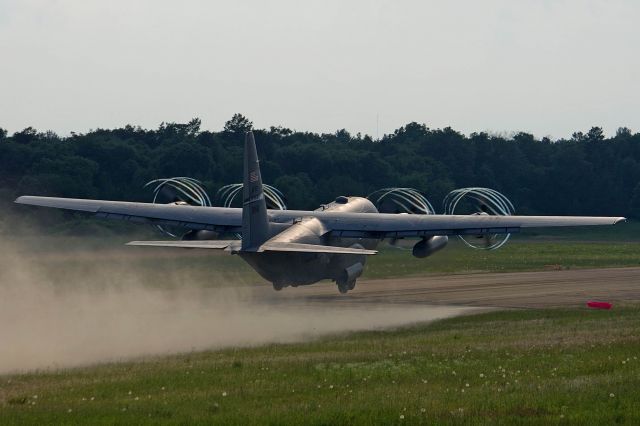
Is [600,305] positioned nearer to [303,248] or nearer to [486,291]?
[486,291]

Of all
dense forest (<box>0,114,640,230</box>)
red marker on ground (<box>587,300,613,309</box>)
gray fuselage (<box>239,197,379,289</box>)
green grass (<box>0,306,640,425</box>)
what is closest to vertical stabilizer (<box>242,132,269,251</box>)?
gray fuselage (<box>239,197,379,289</box>)

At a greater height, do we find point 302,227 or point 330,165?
point 330,165

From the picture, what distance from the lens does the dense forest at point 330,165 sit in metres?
101

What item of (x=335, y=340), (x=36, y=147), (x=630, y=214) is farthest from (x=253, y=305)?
(x=630, y=214)

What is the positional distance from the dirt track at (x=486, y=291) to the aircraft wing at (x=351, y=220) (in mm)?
3666

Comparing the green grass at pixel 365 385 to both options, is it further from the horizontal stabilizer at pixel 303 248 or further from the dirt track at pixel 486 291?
the dirt track at pixel 486 291

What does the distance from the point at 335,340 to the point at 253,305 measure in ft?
46.2

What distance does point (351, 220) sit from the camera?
55031 millimetres

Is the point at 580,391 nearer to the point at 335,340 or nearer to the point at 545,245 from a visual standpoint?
the point at 335,340

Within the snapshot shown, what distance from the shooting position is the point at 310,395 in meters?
24.6

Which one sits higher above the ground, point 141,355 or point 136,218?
point 136,218

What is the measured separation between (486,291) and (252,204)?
17925 mm

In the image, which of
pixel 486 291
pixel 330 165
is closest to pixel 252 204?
pixel 486 291

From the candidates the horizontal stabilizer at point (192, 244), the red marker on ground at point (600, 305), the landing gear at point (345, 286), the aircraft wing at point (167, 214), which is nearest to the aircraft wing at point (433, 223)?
the landing gear at point (345, 286)
